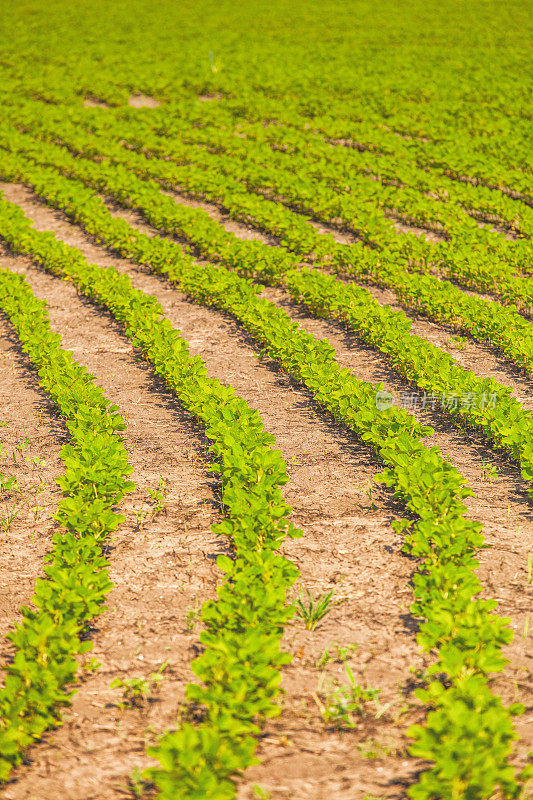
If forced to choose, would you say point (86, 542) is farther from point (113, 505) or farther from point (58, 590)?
point (113, 505)

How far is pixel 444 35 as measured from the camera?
2506cm

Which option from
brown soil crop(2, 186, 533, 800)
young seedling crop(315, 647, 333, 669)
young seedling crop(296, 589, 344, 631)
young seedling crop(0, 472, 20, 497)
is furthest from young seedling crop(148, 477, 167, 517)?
young seedling crop(315, 647, 333, 669)

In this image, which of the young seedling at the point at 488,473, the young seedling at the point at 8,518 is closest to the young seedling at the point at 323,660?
the young seedling at the point at 488,473

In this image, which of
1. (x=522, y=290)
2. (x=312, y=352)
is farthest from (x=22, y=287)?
(x=522, y=290)

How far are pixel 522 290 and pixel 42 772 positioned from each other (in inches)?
286

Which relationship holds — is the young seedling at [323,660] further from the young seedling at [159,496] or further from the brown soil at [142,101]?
the brown soil at [142,101]

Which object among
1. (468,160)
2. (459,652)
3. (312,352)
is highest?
(468,160)

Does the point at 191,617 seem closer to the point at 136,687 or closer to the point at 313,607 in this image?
the point at 136,687

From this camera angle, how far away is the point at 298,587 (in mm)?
3879

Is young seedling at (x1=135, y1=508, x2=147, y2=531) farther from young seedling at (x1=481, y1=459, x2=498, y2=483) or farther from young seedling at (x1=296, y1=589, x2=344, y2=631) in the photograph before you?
young seedling at (x1=481, y1=459, x2=498, y2=483)

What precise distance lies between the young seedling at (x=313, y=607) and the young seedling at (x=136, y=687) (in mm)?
912

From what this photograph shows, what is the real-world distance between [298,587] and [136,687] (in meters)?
1.18

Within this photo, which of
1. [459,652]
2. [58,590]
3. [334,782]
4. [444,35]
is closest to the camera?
[334,782]

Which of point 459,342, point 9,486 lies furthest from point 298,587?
point 459,342
